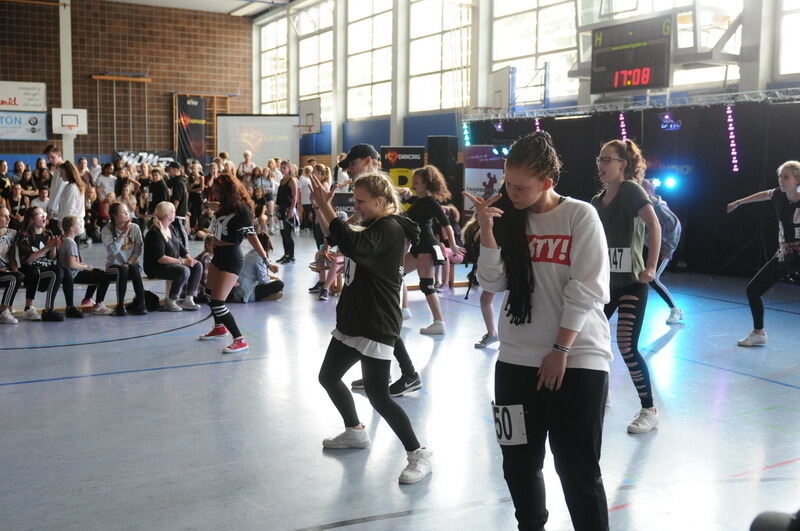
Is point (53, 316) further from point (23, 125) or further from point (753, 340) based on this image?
point (23, 125)

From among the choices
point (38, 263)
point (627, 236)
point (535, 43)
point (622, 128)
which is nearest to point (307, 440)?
point (627, 236)

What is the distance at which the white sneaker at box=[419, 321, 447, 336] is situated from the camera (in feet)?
23.7

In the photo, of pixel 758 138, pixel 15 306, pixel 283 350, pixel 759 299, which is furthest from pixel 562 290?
pixel 758 138

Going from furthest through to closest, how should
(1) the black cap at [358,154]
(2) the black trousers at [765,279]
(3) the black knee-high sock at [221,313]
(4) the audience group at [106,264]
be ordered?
(4) the audience group at [106,264], (2) the black trousers at [765,279], (3) the black knee-high sock at [221,313], (1) the black cap at [358,154]

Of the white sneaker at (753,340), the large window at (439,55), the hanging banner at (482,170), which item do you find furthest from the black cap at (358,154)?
the large window at (439,55)

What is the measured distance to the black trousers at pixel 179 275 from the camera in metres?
8.34

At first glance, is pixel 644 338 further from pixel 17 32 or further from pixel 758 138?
pixel 17 32

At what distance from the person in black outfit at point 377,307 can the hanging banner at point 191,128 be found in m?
25.4

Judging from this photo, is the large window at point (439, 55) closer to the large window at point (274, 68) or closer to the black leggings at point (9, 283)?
the large window at point (274, 68)

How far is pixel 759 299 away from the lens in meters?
6.78

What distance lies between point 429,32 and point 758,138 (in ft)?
37.0

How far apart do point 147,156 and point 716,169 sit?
20.3 meters

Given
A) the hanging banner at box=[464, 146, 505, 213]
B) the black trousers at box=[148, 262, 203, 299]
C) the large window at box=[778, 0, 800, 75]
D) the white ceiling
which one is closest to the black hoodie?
the black trousers at box=[148, 262, 203, 299]

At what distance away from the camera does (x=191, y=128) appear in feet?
92.4
